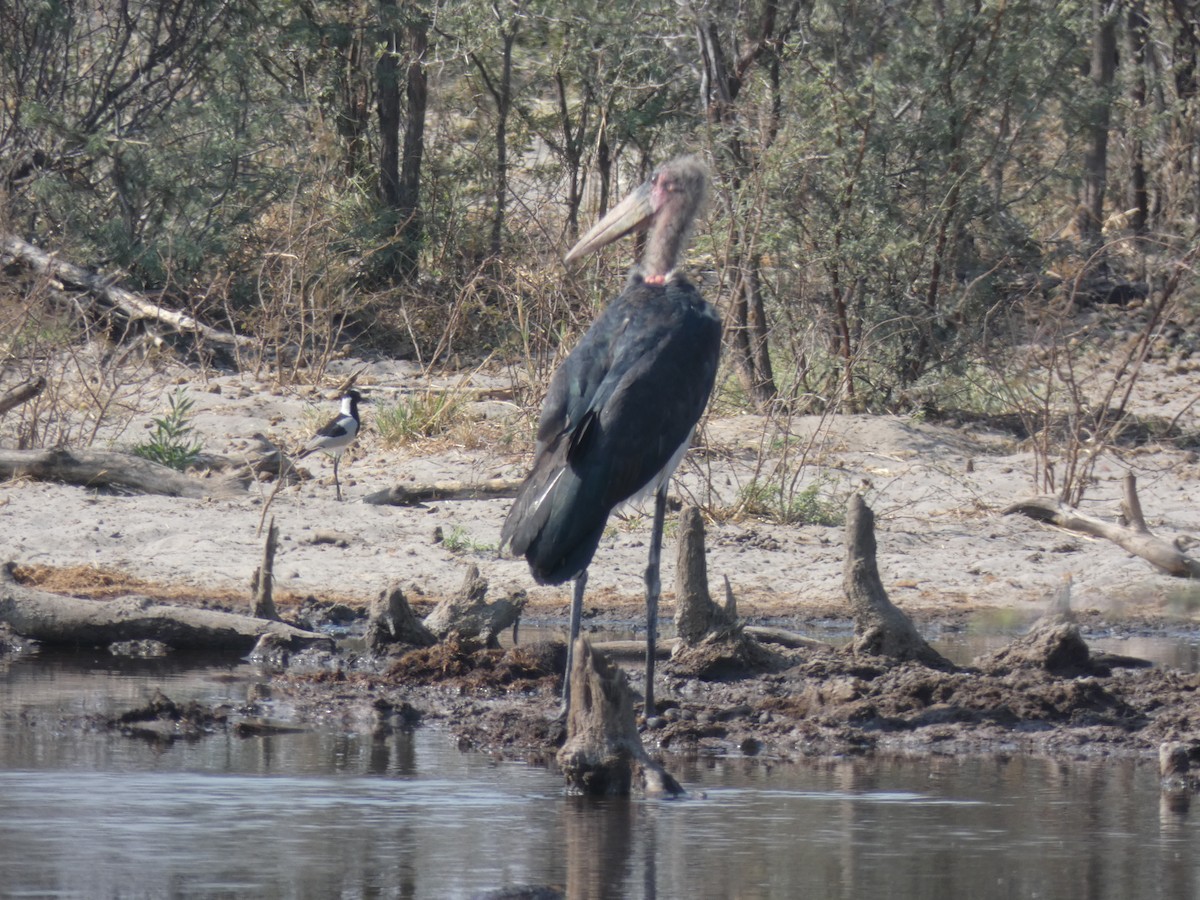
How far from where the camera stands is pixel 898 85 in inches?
496

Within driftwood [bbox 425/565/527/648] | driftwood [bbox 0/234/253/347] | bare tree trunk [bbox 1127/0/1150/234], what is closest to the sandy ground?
driftwood [bbox 425/565/527/648]

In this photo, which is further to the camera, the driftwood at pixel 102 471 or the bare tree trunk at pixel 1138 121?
the bare tree trunk at pixel 1138 121

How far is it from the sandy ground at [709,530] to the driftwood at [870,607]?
6.36ft

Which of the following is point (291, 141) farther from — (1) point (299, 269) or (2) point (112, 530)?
(2) point (112, 530)

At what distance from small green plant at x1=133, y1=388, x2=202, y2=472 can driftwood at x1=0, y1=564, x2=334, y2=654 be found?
284 cm

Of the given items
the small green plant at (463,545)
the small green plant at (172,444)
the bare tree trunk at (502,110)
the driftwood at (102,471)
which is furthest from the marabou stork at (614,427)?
the bare tree trunk at (502,110)

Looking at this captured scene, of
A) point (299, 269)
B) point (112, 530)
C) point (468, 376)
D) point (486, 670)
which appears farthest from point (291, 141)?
point (486, 670)

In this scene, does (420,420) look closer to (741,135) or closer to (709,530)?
(709,530)

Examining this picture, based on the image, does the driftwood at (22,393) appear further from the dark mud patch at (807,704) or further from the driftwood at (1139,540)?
the driftwood at (1139,540)

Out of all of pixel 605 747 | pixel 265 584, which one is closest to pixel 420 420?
pixel 265 584

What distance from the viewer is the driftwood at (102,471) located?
10.1 metres

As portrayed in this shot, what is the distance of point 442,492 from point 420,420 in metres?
1.41

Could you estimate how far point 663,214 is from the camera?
720 cm

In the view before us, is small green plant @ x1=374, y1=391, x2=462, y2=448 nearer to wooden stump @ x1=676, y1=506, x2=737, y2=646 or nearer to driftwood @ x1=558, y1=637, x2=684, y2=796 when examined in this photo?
wooden stump @ x1=676, y1=506, x2=737, y2=646
